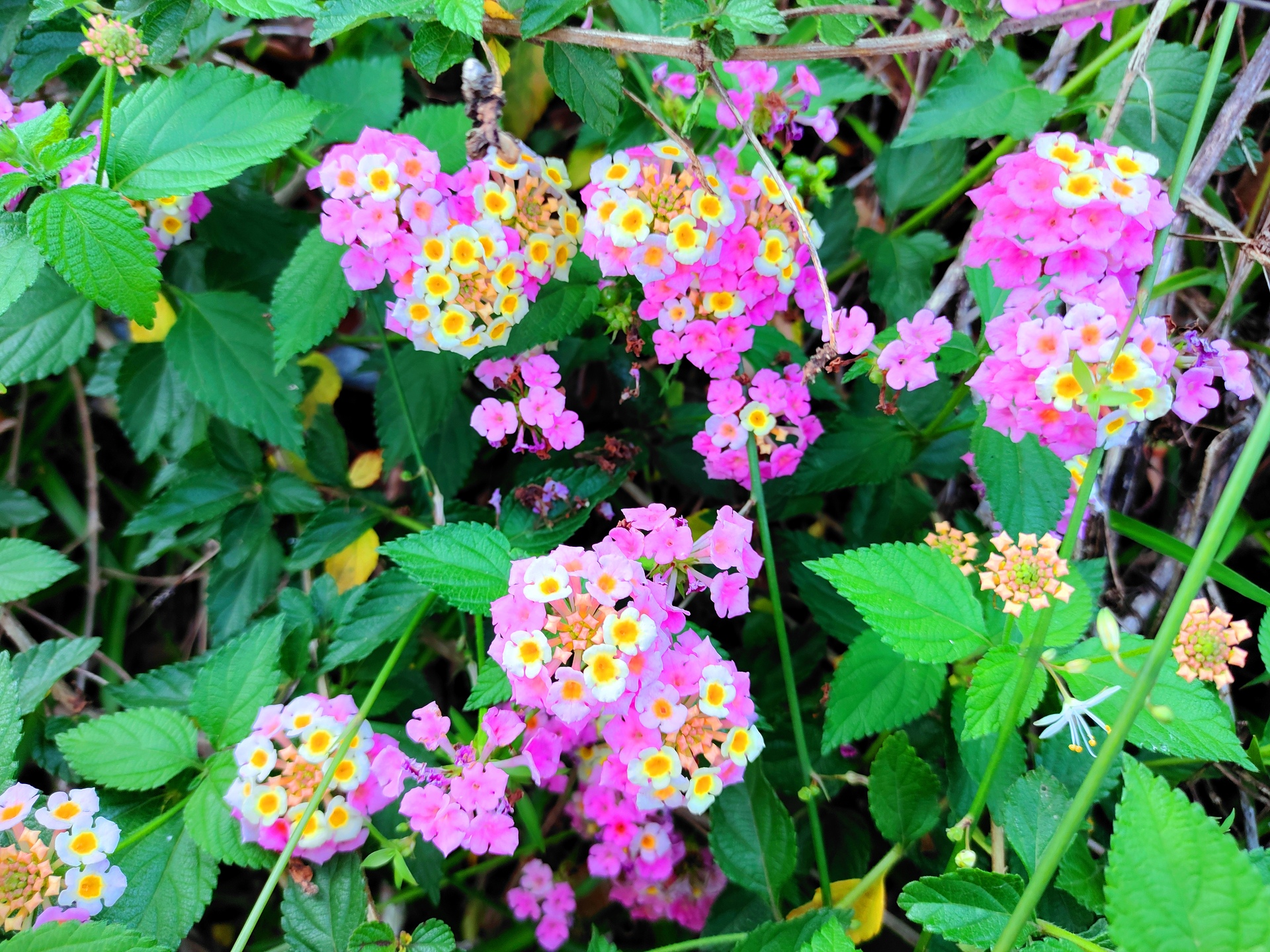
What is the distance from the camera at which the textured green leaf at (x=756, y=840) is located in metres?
1.51

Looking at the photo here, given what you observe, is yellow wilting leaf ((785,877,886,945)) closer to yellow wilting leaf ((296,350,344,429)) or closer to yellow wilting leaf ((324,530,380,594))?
yellow wilting leaf ((324,530,380,594))

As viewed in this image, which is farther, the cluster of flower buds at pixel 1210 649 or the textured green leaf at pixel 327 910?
the textured green leaf at pixel 327 910

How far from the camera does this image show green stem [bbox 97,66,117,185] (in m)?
1.41

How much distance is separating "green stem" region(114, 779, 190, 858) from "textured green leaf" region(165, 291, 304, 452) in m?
0.69

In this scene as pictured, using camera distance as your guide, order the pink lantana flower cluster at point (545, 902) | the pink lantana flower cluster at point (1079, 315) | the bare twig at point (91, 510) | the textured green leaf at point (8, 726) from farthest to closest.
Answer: the bare twig at point (91, 510), the pink lantana flower cluster at point (545, 902), the textured green leaf at point (8, 726), the pink lantana flower cluster at point (1079, 315)

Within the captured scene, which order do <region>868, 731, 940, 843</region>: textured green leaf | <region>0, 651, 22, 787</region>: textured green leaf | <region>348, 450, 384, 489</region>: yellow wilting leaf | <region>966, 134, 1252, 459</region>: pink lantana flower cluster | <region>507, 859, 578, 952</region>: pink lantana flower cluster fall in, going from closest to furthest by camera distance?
<region>966, 134, 1252, 459</region>: pink lantana flower cluster → <region>0, 651, 22, 787</region>: textured green leaf → <region>868, 731, 940, 843</region>: textured green leaf → <region>507, 859, 578, 952</region>: pink lantana flower cluster → <region>348, 450, 384, 489</region>: yellow wilting leaf

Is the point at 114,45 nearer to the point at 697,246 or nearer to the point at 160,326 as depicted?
the point at 160,326

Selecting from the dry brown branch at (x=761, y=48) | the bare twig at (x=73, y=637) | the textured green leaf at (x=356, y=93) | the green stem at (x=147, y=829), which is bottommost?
the bare twig at (x=73, y=637)

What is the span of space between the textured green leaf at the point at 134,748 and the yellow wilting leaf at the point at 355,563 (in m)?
0.57

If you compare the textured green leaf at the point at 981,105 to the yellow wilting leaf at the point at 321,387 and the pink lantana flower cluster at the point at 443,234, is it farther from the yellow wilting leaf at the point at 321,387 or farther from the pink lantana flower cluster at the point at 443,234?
the yellow wilting leaf at the point at 321,387

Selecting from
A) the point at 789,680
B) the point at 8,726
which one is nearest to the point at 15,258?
the point at 8,726

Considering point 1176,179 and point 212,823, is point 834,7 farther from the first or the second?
point 212,823

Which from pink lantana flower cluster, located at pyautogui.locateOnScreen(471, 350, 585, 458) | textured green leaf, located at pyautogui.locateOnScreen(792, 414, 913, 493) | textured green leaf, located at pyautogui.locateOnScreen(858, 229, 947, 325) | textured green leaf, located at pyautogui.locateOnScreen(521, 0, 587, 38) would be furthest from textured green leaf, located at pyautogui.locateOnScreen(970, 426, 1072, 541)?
textured green leaf, located at pyautogui.locateOnScreen(521, 0, 587, 38)

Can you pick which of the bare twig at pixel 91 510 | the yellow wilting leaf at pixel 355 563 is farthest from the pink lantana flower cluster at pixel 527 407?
the bare twig at pixel 91 510
